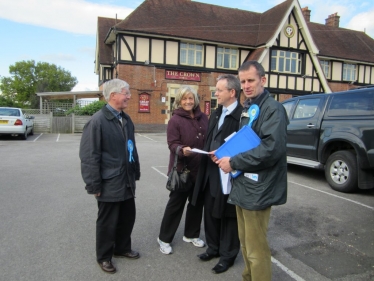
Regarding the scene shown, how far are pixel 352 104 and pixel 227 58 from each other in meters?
17.5

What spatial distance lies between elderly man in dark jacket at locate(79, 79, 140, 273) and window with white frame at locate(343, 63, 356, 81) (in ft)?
93.6

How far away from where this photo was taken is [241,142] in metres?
2.41

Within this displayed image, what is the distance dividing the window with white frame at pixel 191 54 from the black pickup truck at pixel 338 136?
49.2ft

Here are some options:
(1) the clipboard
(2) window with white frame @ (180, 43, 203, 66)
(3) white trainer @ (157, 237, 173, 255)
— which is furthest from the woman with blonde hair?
(2) window with white frame @ (180, 43, 203, 66)

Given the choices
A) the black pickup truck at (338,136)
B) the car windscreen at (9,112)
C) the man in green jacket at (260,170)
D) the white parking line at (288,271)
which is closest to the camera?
the man in green jacket at (260,170)

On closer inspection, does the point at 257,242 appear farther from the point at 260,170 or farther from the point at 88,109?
the point at 88,109

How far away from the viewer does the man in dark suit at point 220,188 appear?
10.3 feet

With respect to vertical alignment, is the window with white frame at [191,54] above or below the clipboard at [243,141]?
above

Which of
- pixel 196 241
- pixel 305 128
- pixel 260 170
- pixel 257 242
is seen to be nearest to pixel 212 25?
pixel 305 128

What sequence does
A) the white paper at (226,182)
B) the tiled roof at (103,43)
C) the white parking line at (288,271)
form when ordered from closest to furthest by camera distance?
1. the white paper at (226,182)
2. the white parking line at (288,271)
3. the tiled roof at (103,43)

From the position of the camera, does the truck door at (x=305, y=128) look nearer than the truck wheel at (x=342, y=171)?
No

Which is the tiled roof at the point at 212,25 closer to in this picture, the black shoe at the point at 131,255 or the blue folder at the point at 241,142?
the black shoe at the point at 131,255

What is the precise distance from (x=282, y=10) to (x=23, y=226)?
950 inches

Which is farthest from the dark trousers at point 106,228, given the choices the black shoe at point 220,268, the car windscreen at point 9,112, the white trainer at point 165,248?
the car windscreen at point 9,112
